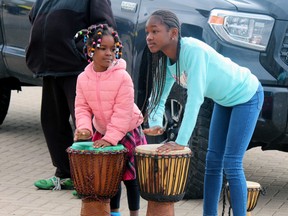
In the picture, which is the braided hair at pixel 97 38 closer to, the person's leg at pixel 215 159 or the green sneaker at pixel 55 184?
the person's leg at pixel 215 159

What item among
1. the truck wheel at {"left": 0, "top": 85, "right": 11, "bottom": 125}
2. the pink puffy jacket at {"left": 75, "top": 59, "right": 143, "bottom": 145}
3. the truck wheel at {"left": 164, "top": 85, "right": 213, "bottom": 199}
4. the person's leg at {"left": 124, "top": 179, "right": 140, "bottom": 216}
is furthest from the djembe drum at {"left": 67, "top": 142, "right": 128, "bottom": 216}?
the truck wheel at {"left": 0, "top": 85, "right": 11, "bottom": 125}

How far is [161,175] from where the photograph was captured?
19.3 feet

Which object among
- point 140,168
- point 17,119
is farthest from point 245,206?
point 17,119

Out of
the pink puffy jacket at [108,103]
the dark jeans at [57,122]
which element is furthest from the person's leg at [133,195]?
the dark jeans at [57,122]

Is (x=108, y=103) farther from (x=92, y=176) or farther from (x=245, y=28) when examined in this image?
(x=245, y=28)

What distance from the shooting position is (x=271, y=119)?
674cm

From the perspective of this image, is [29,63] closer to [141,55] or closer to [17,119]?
[141,55]

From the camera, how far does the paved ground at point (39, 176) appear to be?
6965mm

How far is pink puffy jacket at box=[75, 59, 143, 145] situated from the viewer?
238 inches

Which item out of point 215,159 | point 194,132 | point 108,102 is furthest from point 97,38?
point 194,132

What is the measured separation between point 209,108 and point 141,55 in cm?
80

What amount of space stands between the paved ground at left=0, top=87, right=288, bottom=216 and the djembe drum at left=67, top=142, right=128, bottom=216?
783 millimetres

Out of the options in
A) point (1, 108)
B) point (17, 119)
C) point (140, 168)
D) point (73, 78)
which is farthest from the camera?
point (17, 119)

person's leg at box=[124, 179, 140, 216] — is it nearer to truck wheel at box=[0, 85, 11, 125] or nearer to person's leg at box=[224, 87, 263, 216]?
person's leg at box=[224, 87, 263, 216]
